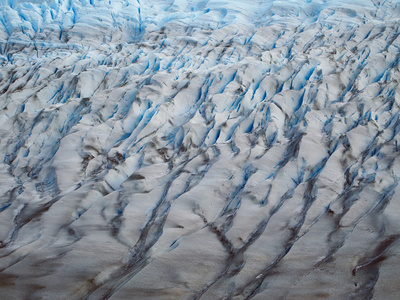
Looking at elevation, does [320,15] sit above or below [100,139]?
above

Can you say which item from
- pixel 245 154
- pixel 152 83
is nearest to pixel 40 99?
pixel 152 83

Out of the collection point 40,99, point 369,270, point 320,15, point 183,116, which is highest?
point 320,15

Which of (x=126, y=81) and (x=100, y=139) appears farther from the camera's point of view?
(x=126, y=81)

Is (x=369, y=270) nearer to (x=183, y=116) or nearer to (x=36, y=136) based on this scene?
(x=183, y=116)

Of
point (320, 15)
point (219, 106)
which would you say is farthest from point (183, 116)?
point (320, 15)

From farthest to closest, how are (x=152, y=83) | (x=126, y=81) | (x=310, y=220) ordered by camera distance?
1. (x=126, y=81)
2. (x=152, y=83)
3. (x=310, y=220)

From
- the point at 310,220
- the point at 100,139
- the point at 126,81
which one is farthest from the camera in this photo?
the point at 126,81
